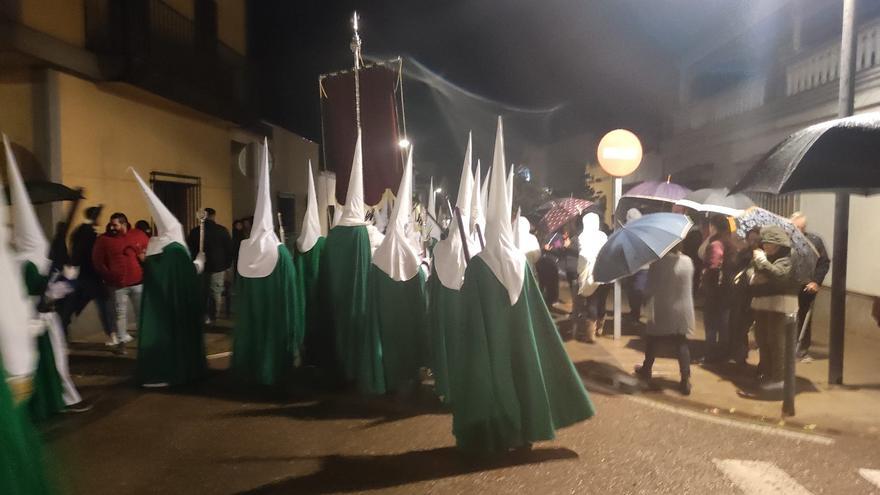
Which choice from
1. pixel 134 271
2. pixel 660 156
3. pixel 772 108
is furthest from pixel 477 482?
pixel 660 156

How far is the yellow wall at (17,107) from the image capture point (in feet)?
28.9

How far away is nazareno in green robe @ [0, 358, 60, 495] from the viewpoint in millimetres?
2309

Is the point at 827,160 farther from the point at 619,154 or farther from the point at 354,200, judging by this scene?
the point at 354,200

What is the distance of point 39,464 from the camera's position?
8.24ft

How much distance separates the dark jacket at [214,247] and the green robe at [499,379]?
6.24m

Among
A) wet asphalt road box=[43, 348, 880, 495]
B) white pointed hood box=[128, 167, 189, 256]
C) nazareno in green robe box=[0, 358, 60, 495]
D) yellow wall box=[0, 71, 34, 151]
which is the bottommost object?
wet asphalt road box=[43, 348, 880, 495]

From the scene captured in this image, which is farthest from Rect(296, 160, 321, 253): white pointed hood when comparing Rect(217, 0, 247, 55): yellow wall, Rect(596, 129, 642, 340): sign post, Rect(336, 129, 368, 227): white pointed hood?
Rect(217, 0, 247, 55): yellow wall

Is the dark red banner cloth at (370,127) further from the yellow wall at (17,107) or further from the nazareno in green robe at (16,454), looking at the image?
the nazareno in green robe at (16,454)

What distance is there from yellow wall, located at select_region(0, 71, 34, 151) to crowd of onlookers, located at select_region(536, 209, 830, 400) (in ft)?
25.9

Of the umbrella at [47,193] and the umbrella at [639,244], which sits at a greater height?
the umbrella at [47,193]

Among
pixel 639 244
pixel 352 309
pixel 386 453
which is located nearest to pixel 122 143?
pixel 352 309

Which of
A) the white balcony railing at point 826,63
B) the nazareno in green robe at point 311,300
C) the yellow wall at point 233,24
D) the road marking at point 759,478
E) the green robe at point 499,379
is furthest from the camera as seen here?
the yellow wall at point 233,24

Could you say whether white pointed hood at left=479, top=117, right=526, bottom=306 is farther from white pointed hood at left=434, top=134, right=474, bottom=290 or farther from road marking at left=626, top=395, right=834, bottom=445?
road marking at left=626, top=395, right=834, bottom=445

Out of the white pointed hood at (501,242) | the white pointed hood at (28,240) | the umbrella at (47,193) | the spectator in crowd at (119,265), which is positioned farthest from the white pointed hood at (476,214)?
the umbrella at (47,193)
